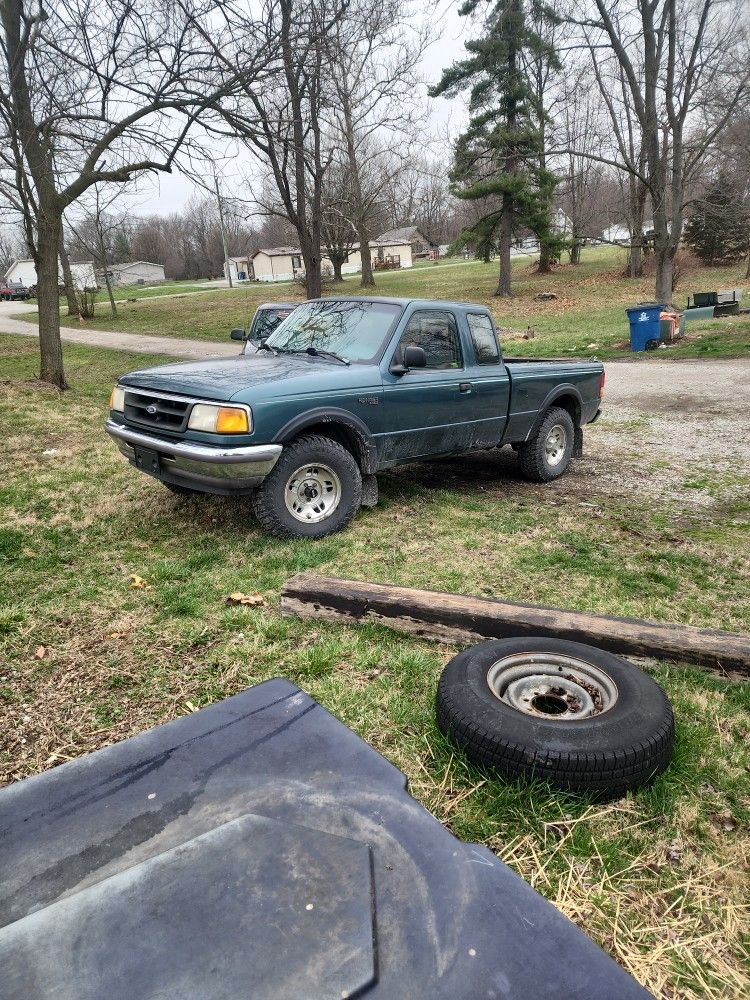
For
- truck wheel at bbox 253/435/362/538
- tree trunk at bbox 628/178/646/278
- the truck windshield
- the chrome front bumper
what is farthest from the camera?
tree trunk at bbox 628/178/646/278

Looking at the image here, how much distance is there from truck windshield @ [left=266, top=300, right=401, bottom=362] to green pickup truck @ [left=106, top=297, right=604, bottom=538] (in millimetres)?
13

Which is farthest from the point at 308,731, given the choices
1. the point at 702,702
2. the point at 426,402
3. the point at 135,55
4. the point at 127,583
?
the point at 135,55

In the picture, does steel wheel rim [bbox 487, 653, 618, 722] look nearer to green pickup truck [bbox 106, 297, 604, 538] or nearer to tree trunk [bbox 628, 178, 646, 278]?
green pickup truck [bbox 106, 297, 604, 538]

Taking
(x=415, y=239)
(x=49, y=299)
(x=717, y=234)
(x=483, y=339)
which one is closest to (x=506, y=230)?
(x=717, y=234)

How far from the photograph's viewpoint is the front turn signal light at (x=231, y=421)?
4297 millimetres

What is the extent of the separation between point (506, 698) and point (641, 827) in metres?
0.63

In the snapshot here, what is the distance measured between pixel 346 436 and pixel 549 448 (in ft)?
8.93

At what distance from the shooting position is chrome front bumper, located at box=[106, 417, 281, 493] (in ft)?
14.0

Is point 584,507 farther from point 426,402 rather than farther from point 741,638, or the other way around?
point 741,638

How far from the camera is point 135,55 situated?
9.52 meters

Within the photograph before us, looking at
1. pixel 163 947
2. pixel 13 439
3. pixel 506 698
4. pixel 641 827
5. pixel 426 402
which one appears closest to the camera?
pixel 163 947

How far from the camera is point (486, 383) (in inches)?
232

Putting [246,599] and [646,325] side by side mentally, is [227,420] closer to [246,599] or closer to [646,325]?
[246,599]

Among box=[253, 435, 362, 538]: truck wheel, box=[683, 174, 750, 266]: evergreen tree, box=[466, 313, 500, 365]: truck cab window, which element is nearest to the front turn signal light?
box=[253, 435, 362, 538]: truck wheel
